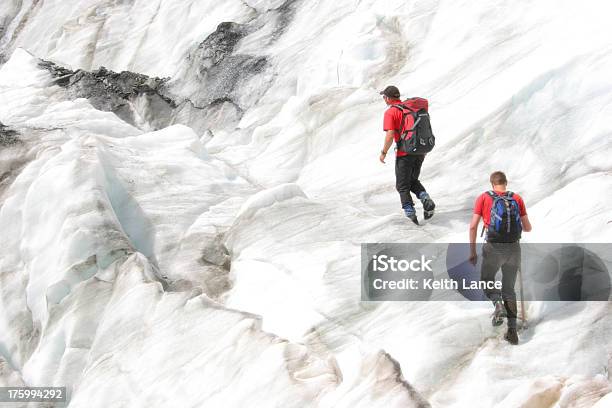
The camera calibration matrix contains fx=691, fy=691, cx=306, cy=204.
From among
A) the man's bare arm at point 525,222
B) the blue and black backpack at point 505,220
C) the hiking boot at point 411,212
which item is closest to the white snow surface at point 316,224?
the hiking boot at point 411,212

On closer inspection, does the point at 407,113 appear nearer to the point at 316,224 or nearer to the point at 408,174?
the point at 408,174

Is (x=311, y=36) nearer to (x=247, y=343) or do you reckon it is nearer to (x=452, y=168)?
(x=452, y=168)

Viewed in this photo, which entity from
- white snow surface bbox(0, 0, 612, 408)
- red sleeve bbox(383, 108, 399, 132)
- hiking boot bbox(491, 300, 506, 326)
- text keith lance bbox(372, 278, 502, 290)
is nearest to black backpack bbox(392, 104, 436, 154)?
red sleeve bbox(383, 108, 399, 132)

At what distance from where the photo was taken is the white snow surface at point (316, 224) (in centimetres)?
704

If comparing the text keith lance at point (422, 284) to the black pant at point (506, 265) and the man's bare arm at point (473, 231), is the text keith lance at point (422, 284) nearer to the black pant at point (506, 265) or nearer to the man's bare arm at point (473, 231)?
the man's bare arm at point (473, 231)

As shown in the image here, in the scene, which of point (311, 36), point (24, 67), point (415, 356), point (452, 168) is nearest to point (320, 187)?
point (452, 168)

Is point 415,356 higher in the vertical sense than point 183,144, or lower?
lower

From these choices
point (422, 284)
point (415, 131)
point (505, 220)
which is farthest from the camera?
point (415, 131)

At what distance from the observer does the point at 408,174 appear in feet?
30.9

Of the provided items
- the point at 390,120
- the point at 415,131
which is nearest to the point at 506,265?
the point at 415,131

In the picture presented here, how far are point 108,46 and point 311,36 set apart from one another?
1014 centimetres

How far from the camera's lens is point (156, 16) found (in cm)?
2458

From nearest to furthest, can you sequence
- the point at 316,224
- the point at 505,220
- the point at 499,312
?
1. the point at 505,220
2. the point at 499,312
3. the point at 316,224

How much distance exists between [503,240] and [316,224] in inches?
137
